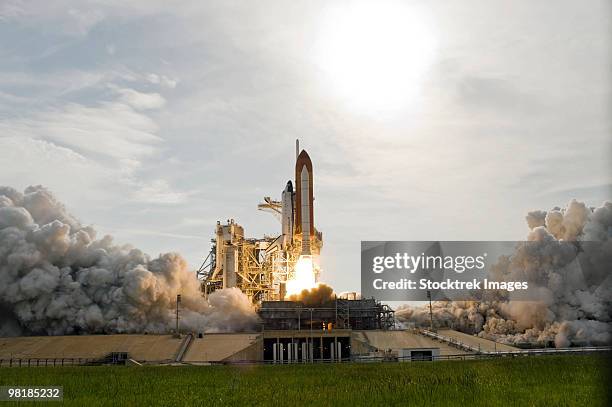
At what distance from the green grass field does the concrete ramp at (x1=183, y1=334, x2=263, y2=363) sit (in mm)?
42687

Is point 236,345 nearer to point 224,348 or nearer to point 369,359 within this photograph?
point 224,348

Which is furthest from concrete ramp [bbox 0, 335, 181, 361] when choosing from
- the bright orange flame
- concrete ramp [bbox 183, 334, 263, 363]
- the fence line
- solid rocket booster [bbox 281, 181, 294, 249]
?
solid rocket booster [bbox 281, 181, 294, 249]

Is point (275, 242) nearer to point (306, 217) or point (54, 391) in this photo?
point (306, 217)

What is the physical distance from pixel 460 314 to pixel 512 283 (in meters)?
15.5

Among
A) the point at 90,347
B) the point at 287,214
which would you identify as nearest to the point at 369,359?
the point at 90,347

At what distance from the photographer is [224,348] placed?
321ft

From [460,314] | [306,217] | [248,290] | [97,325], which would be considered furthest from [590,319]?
[97,325]

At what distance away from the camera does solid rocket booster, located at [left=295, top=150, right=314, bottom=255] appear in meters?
119

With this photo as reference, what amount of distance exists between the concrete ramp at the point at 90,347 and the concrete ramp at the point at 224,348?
2.81 meters

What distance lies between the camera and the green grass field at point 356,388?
31750 mm

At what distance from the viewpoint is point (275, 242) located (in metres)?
136

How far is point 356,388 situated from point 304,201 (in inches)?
3248

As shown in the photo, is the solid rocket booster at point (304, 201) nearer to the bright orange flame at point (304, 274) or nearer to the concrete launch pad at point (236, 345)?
the bright orange flame at point (304, 274)

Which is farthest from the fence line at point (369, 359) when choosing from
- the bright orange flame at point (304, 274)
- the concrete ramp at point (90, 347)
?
the bright orange flame at point (304, 274)
